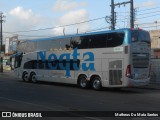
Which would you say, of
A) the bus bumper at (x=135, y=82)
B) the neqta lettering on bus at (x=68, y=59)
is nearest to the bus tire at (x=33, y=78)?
the neqta lettering on bus at (x=68, y=59)

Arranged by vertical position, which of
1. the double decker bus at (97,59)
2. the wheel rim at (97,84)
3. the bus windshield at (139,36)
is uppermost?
the bus windshield at (139,36)

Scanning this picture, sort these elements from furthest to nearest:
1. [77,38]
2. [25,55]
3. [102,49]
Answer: [25,55] < [77,38] < [102,49]

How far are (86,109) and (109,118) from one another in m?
2.13

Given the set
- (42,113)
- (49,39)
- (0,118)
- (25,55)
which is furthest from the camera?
(25,55)

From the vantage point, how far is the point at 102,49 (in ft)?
76.0

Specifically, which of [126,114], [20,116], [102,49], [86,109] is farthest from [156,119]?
[102,49]

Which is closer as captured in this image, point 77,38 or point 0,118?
point 0,118

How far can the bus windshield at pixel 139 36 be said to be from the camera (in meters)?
21.9

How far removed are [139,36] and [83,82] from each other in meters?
5.26

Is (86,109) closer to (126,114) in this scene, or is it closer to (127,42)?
(126,114)

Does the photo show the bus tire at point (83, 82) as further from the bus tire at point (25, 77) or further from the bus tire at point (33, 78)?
the bus tire at point (25, 77)

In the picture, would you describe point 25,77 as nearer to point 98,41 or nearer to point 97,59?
point 97,59

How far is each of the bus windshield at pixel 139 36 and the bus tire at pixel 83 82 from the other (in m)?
4.74

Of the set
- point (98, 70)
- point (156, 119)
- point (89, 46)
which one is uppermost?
point (89, 46)
